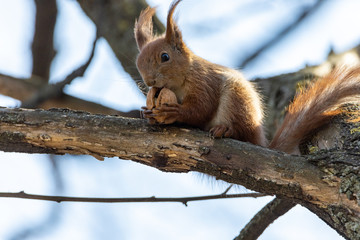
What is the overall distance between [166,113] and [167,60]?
576 millimetres

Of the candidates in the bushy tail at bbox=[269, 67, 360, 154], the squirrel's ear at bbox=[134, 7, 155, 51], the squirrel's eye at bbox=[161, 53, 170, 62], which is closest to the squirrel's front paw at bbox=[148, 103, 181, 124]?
the squirrel's eye at bbox=[161, 53, 170, 62]

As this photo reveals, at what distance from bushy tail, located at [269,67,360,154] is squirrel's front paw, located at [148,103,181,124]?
1.93 ft

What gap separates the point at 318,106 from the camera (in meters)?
2.29

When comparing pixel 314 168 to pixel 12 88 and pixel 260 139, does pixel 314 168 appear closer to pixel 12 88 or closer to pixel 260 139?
pixel 260 139

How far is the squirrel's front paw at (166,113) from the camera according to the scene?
2.05m

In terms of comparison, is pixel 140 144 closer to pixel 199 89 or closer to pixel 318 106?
pixel 199 89

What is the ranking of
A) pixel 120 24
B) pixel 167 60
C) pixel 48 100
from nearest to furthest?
pixel 167 60 → pixel 48 100 → pixel 120 24

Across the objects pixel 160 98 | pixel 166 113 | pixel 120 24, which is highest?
pixel 120 24

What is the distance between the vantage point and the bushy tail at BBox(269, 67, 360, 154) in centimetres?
228

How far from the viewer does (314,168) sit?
1820 mm

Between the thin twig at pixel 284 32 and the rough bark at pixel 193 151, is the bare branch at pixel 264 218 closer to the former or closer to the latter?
the rough bark at pixel 193 151

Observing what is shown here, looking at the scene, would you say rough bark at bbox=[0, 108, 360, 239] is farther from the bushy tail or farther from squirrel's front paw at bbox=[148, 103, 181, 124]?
the bushy tail

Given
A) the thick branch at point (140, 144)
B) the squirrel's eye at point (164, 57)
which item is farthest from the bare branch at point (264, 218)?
the squirrel's eye at point (164, 57)

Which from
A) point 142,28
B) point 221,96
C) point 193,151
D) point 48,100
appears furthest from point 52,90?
point 193,151
